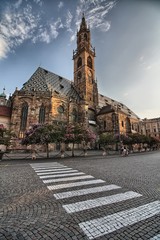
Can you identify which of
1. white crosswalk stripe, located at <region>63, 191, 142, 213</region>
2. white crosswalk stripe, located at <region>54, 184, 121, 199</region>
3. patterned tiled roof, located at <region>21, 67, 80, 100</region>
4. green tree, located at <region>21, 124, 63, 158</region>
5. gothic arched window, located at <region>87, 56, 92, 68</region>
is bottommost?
white crosswalk stripe, located at <region>63, 191, 142, 213</region>

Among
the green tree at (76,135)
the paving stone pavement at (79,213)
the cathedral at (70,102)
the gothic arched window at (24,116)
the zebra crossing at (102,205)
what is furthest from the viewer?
the cathedral at (70,102)

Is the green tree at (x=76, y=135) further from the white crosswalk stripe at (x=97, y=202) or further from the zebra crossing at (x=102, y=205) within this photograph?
the white crosswalk stripe at (x=97, y=202)

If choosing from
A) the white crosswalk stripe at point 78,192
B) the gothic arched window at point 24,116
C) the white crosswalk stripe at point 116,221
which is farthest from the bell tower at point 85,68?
the white crosswalk stripe at point 116,221

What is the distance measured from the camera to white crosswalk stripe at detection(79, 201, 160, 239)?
2.44m

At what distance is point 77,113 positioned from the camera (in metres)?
36.9

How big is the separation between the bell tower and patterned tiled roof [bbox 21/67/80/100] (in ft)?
11.8

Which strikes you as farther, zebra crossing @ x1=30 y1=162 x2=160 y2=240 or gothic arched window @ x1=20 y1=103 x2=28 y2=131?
gothic arched window @ x1=20 y1=103 x2=28 y2=131

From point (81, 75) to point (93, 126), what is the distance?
1700cm

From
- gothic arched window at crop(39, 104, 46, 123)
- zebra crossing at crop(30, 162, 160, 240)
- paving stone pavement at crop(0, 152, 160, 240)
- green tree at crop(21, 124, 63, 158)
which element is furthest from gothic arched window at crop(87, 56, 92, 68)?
paving stone pavement at crop(0, 152, 160, 240)

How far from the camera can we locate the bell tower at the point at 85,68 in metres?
42.6

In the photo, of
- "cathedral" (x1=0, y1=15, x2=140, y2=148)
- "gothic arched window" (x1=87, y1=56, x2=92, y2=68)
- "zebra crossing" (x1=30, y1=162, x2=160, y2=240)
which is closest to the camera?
"zebra crossing" (x1=30, y1=162, x2=160, y2=240)

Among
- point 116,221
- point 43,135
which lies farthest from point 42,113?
point 116,221

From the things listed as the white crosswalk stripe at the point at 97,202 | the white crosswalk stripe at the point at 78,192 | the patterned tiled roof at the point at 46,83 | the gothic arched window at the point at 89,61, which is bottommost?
the white crosswalk stripe at the point at 97,202

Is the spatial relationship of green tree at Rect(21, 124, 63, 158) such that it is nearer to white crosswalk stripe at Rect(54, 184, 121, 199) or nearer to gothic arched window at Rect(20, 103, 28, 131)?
white crosswalk stripe at Rect(54, 184, 121, 199)
